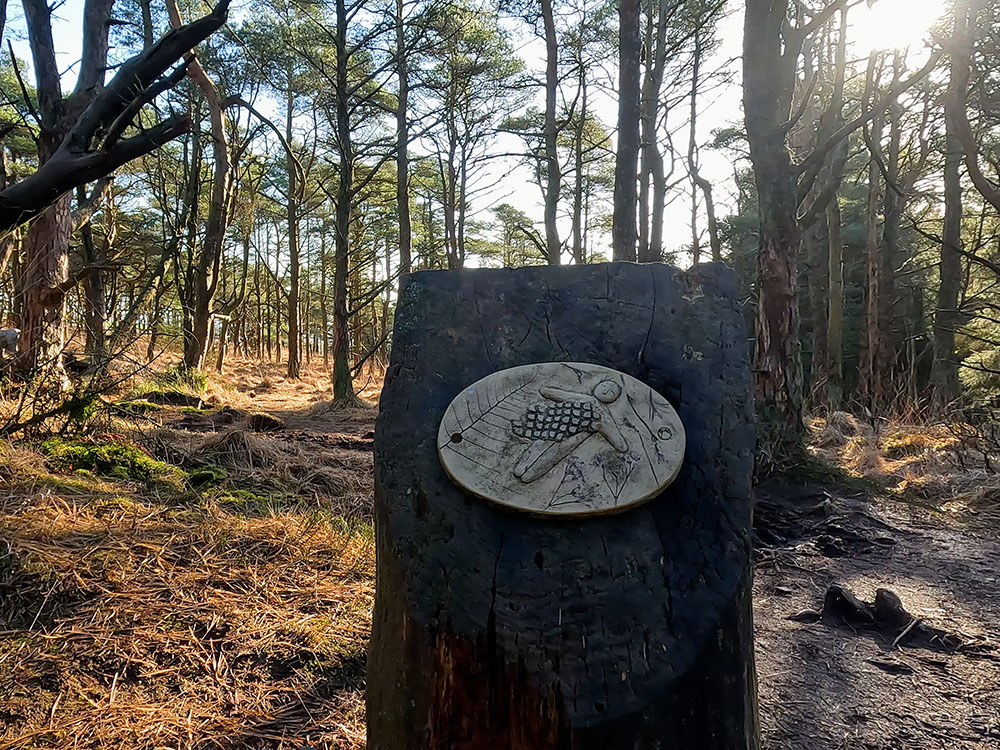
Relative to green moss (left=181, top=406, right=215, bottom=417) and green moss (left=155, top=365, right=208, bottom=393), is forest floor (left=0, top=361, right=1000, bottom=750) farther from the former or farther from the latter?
green moss (left=155, top=365, right=208, bottom=393)

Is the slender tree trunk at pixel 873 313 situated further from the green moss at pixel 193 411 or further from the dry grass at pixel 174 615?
the dry grass at pixel 174 615

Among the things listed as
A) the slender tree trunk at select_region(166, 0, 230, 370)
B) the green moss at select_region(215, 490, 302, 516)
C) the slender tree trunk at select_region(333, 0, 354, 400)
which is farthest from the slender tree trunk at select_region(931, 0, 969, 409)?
the slender tree trunk at select_region(166, 0, 230, 370)

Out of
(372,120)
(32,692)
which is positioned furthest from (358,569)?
(372,120)

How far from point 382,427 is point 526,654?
0.62 m

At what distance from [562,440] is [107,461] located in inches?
128

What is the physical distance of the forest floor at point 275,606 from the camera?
5.64 ft

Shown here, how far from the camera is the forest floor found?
1718 millimetres

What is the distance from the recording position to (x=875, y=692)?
1970mm

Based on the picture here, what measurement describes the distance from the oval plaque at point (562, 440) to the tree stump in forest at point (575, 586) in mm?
51

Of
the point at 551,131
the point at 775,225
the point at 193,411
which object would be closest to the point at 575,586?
the point at 775,225

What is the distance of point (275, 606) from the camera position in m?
2.27

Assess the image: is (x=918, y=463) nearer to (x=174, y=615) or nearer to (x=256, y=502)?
(x=256, y=502)

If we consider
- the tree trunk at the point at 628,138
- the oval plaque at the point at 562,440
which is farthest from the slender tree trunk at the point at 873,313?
the oval plaque at the point at 562,440

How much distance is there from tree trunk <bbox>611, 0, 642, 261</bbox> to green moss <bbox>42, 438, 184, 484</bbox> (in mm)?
3946
